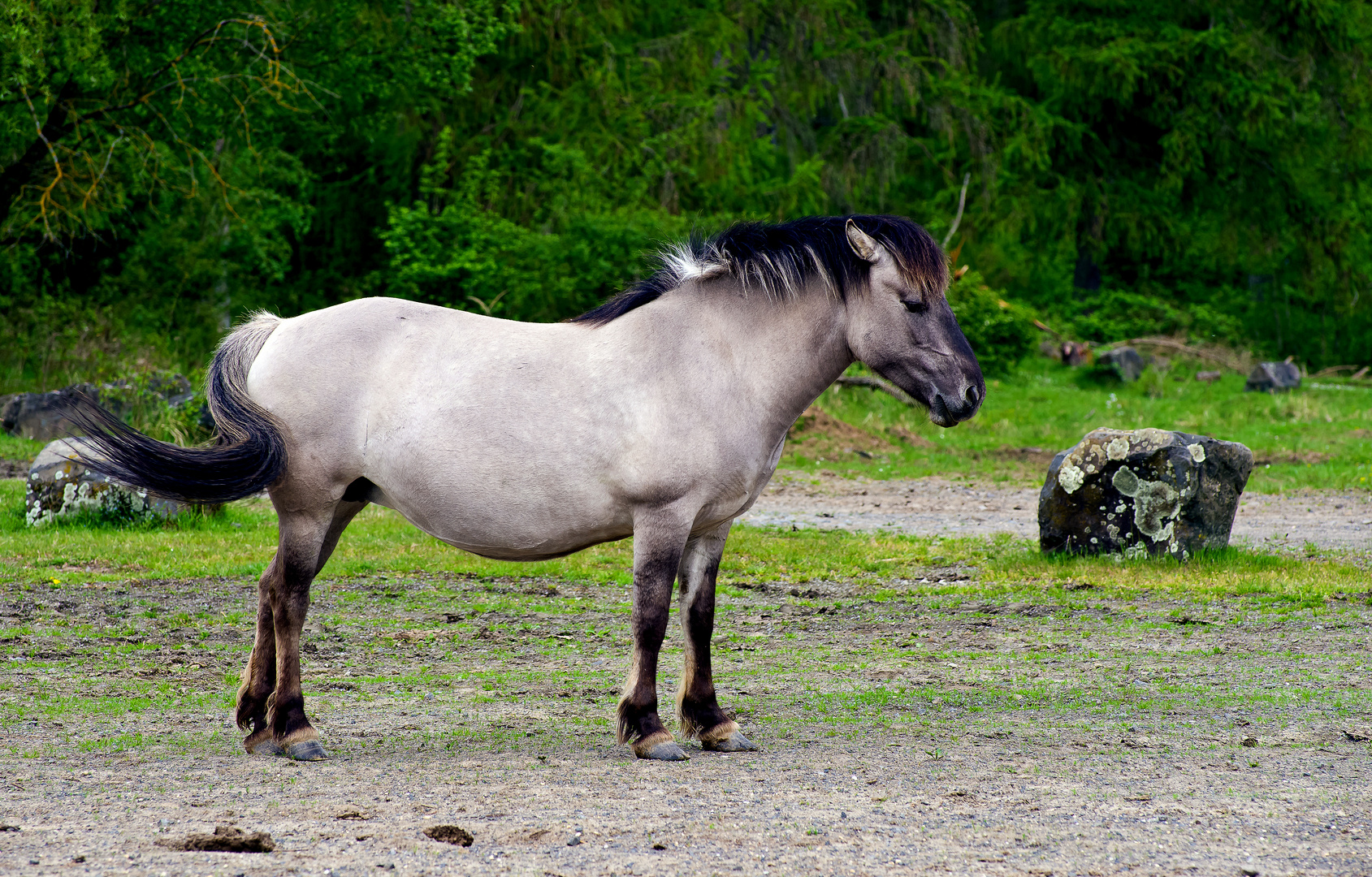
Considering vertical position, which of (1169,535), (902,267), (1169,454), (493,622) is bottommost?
(493,622)

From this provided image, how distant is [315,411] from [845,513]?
8.60 meters

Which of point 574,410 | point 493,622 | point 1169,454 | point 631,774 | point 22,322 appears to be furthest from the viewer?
point 22,322

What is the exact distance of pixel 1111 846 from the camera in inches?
157

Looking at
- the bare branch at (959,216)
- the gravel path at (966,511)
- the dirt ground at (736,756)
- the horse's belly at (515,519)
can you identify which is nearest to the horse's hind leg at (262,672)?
the dirt ground at (736,756)

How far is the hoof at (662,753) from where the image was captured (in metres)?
5.15

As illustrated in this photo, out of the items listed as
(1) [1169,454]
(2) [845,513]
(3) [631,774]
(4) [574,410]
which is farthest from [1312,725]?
(2) [845,513]

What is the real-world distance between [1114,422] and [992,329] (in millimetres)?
4431

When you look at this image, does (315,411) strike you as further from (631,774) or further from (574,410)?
(631,774)

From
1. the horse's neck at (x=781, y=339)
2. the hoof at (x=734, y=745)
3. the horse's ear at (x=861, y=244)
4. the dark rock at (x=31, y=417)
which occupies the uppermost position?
the horse's ear at (x=861, y=244)

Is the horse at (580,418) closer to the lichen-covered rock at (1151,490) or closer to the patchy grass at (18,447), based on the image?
the lichen-covered rock at (1151,490)

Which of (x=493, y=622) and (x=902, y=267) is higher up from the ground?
(x=902, y=267)

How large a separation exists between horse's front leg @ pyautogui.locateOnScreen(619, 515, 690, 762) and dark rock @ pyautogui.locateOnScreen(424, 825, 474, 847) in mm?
1283

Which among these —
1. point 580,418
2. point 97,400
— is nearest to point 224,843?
point 580,418

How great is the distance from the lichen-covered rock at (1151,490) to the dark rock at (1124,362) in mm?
14679
